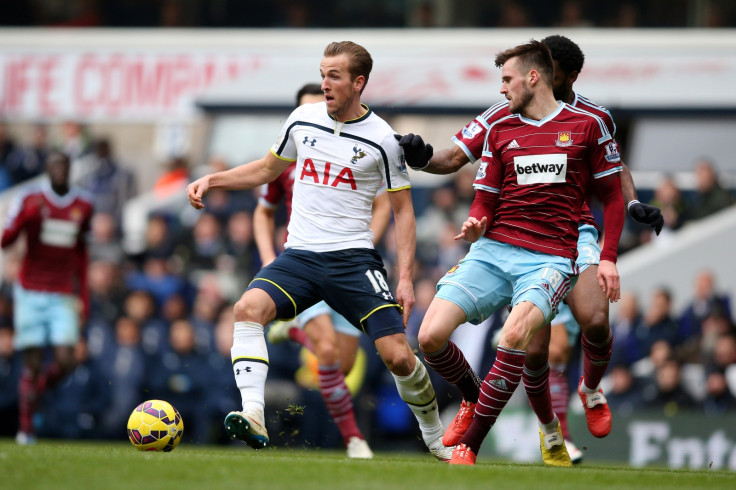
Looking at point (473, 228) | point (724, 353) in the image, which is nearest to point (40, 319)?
point (473, 228)

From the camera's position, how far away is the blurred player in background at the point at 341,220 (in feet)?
23.3

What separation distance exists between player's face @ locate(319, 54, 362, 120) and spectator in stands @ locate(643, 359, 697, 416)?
617 cm

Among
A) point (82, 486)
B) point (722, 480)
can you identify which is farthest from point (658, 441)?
point (82, 486)

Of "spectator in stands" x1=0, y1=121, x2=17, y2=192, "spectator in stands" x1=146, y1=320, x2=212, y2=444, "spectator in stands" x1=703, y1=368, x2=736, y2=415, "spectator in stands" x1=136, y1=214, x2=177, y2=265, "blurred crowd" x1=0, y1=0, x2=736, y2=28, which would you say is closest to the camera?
"spectator in stands" x1=703, y1=368, x2=736, y2=415

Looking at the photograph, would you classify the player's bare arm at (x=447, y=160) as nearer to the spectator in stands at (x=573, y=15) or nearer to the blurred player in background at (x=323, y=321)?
the blurred player in background at (x=323, y=321)

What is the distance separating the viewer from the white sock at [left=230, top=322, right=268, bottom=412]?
689 cm

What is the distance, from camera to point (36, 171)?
20.3 meters

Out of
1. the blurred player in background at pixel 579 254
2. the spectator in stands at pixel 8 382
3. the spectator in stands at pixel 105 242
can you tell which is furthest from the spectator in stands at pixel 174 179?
the blurred player in background at pixel 579 254

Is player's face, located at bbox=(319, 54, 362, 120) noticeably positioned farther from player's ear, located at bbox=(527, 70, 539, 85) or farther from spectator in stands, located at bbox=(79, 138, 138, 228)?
spectator in stands, located at bbox=(79, 138, 138, 228)

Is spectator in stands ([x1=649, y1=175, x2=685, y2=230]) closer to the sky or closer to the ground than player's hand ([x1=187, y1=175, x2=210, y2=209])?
closer to the ground

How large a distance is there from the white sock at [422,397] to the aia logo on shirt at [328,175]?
1.19m

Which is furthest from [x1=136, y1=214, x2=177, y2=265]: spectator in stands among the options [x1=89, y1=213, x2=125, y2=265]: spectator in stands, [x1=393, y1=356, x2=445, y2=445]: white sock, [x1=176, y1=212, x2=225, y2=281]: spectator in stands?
[x1=393, y1=356, x2=445, y2=445]: white sock

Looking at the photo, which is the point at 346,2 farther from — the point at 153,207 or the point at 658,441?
the point at 658,441

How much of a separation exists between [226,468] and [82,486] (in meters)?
1.02
